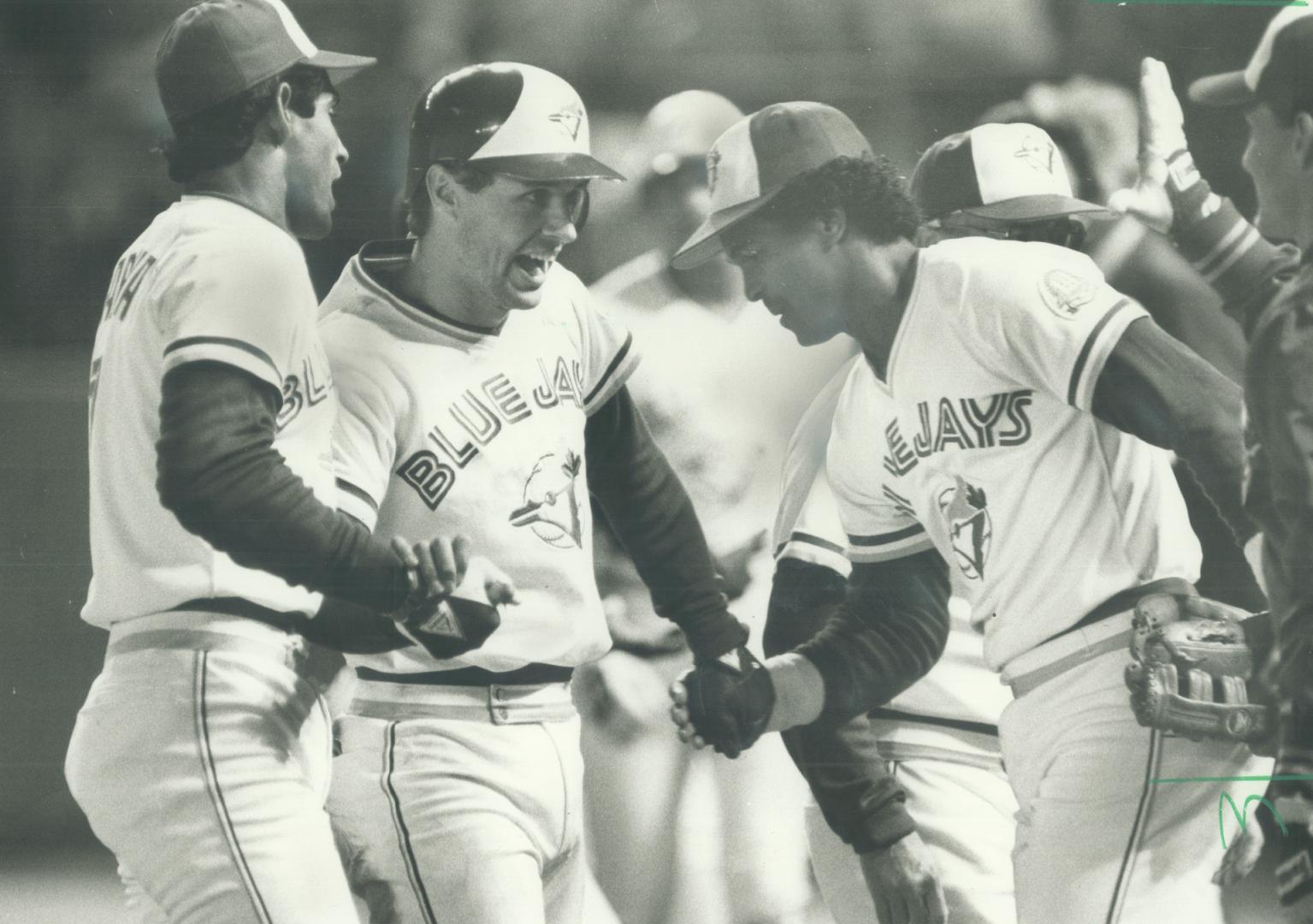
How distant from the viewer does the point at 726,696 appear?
202 cm

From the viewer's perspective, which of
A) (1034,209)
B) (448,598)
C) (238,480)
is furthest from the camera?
(1034,209)

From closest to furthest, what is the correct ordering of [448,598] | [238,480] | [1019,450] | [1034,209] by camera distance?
[238,480], [448,598], [1019,450], [1034,209]

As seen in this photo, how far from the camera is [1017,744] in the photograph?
2.02 meters

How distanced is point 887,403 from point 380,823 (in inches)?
39.1

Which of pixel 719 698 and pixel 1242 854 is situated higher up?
pixel 719 698

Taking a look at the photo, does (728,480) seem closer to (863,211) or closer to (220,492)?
(863,211)

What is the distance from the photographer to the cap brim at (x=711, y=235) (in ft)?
6.66

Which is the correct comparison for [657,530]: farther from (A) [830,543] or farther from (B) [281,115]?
(B) [281,115]

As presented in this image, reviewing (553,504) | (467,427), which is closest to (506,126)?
(467,427)

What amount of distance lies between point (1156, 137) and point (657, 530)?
105 centimetres

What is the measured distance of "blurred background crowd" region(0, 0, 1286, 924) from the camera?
6.48 ft

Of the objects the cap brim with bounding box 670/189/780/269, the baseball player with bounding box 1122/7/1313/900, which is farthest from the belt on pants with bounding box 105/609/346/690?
the baseball player with bounding box 1122/7/1313/900

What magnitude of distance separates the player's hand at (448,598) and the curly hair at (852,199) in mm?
716

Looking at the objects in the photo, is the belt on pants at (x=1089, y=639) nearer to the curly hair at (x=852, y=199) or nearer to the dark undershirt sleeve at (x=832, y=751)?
the dark undershirt sleeve at (x=832, y=751)
